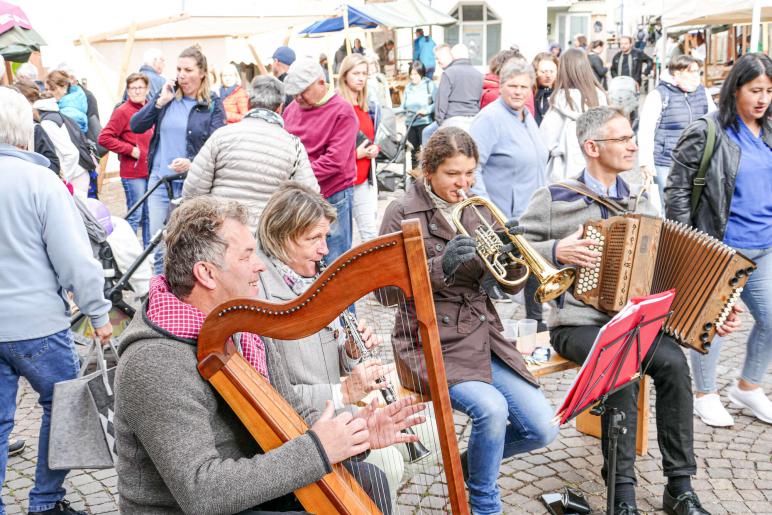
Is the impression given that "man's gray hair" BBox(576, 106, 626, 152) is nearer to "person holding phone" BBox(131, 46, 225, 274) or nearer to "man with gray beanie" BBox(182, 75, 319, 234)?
"man with gray beanie" BBox(182, 75, 319, 234)

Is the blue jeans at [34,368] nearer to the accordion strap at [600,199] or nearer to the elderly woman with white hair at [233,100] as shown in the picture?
the accordion strap at [600,199]

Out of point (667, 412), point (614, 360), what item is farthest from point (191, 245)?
point (667, 412)

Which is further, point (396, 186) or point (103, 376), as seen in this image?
point (396, 186)

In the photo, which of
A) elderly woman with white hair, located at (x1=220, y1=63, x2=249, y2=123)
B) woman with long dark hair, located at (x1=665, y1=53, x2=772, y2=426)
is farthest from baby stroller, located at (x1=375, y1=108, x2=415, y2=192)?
woman with long dark hair, located at (x1=665, y1=53, x2=772, y2=426)

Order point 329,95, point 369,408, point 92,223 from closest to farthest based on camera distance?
point 369,408, point 92,223, point 329,95

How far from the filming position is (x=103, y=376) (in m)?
3.17

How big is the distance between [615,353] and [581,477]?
1.36 meters

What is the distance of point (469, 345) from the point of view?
349 centimetres

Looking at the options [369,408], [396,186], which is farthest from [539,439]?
[396,186]

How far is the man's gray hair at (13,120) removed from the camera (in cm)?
330

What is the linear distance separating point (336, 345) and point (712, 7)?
7522 mm

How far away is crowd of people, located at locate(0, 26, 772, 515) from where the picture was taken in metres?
2.26

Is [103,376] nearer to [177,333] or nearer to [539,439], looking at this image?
[177,333]

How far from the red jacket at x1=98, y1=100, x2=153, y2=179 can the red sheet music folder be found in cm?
535
